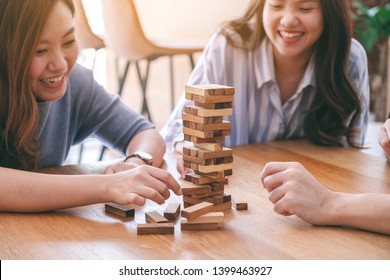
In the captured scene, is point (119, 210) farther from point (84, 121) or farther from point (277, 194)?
point (84, 121)

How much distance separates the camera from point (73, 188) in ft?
5.42

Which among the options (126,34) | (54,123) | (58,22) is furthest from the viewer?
(126,34)

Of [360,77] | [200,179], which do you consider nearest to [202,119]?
[200,179]

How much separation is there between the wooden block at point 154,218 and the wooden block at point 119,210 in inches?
2.3

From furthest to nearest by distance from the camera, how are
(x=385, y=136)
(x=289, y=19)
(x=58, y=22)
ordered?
(x=289, y=19)
(x=385, y=136)
(x=58, y=22)

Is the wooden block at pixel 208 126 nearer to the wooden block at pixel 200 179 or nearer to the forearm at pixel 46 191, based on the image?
the wooden block at pixel 200 179

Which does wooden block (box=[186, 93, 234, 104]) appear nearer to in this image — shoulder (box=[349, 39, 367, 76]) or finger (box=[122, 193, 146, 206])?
finger (box=[122, 193, 146, 206])

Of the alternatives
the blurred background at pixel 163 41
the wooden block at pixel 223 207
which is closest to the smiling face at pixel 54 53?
the wooden block at pixel 223 207

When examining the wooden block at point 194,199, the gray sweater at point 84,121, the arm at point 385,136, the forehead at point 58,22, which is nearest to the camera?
the wooden block at point 194,199

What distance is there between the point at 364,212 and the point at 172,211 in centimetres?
42

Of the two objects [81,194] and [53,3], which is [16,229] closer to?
[81,194]

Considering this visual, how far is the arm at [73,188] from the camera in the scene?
5.32 feet
